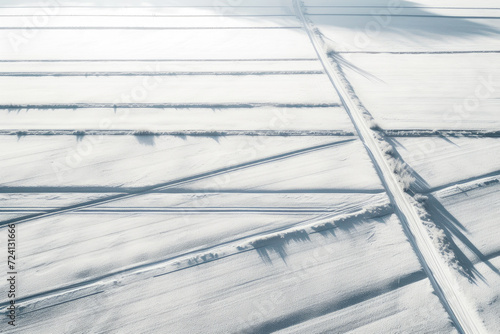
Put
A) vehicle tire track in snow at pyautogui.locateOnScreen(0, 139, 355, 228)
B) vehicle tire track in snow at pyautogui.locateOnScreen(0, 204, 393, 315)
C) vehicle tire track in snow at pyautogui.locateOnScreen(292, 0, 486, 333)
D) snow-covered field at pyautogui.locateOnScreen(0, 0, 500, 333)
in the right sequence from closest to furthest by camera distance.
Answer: vehicle tire track in snow at pyautogui.locateOnScreen(292, 0, 486, 333)
snow-covered field at pyautogui.locateOnScreen(0, 0, 500, 333)
vehicle tire track in snow at pyautogui.locateOnScreen(0, 204, 393, 315)
vehicle tire track in snow at pyautogui.locateOnScreen(0, 139, 355, 228)

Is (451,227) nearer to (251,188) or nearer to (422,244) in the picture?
(422,244)

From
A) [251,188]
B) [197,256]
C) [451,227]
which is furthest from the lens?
[251,188]

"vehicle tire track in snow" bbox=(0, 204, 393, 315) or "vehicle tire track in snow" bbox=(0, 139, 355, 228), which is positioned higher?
"vehicle tire track in snow" bbox=(0, 139, 355, 228)

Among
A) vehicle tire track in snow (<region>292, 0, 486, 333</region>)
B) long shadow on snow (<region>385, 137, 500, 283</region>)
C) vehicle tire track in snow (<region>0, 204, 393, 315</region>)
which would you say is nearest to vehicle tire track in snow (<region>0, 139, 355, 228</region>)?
vehicle tire track in snow (<region>292, 0, 486, 333</region>)

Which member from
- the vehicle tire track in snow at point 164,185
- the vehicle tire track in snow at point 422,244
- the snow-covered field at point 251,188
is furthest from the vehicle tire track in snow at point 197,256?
the vehicle tire track in snow at point 164,185

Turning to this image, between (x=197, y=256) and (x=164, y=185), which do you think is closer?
(x=197, y=256)

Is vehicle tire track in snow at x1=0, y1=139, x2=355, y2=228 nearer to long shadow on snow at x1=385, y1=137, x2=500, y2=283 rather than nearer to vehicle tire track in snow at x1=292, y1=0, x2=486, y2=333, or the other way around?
vehicle tire track in snow at x1=292, y1=0, x2=486, y2=333

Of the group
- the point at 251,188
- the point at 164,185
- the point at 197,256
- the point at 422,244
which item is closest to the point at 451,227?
the point at 422,244

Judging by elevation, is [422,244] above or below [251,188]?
below
